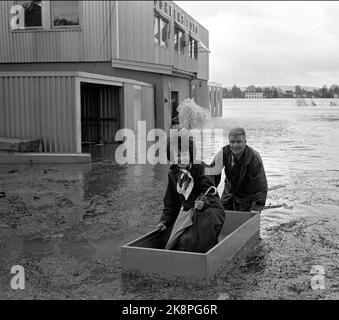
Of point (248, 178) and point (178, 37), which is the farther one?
point (178, 37)

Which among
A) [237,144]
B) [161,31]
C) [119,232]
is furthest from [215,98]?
[237,144]

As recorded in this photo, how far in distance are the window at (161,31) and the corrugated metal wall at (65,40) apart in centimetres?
556

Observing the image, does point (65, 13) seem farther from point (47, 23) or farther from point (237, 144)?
point (237, 144)

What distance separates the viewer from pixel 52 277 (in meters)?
5.47

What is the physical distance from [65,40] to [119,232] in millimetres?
14758

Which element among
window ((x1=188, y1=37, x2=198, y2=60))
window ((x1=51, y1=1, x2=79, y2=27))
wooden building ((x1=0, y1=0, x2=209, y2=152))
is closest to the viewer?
window ((x1=51, y1=1, x2=79, y2=27))

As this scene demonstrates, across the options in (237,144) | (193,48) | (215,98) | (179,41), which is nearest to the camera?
(237,144)

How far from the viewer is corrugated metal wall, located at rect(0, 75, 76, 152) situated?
48.6ft

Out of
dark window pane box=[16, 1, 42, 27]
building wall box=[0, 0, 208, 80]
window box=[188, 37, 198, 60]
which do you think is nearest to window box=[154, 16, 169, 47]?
building wall box=[0, 0, 208, 80]

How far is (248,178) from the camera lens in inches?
274

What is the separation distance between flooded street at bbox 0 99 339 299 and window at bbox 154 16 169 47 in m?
13.4

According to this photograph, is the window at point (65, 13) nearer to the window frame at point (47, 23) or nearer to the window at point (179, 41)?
the window frame at point (47, 23)

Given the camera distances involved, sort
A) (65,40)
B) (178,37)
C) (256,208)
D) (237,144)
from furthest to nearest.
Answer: (178,37)
(65,40)
(256,208)
(237,144)

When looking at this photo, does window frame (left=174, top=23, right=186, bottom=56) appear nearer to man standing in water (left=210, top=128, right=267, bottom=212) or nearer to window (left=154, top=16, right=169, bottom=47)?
window (left=154, top=16, right=169, bottom=47)
